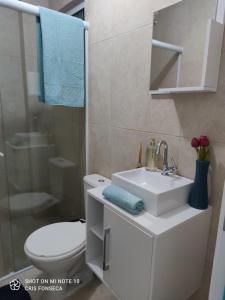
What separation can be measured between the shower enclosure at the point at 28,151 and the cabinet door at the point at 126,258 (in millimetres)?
993

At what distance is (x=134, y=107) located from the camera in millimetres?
1418

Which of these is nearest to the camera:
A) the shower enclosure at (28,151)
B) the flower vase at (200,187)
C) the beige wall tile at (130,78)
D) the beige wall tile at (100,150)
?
the flower vase at (200,187)

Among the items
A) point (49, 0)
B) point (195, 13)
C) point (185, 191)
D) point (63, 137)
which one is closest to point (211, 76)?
point (195, 13)

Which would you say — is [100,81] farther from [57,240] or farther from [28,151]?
[57,240]

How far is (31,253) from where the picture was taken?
4.31 ft

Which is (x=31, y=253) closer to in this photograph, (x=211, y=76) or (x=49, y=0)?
(x=211, y=76)

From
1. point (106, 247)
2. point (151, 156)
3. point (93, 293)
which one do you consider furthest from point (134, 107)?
point (93, 293)

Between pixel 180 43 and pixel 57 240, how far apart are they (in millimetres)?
1444

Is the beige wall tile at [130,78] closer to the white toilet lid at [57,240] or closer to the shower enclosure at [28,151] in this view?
the shower enclosure at [28,151]

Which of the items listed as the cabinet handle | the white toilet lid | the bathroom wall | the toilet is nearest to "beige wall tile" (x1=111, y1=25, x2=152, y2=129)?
the bathroom wall

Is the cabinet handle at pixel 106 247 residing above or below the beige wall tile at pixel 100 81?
below

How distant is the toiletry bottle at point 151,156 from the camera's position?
129cm

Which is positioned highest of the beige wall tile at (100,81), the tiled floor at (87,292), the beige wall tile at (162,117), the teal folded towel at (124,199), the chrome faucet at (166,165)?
the beige wall tile at (100,81)

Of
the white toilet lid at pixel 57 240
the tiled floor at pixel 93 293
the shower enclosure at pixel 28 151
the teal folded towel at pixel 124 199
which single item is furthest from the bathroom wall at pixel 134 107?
the tiled floor at pixel 93 293
